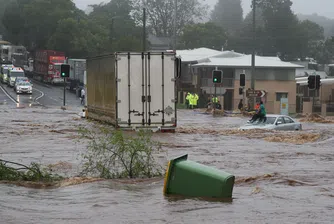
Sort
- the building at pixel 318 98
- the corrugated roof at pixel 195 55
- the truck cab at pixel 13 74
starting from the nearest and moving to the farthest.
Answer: the building at pixel 318 98
the truck cab at pixel 13 74
the corrugated roof at pixel 195 55

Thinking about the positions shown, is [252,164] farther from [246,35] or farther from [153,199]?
[246,35]

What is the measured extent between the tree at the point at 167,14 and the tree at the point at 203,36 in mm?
5395

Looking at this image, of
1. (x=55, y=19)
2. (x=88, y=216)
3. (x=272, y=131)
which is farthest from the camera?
(x=55, y=19)

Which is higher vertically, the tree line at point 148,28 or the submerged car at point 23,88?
the tree line at point 148,28

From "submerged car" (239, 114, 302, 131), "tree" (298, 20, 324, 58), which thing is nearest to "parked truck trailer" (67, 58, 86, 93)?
"submerged car" (239, 114, 302, 131)

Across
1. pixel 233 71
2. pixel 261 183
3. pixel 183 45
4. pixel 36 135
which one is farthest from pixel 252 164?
pixel 183 45

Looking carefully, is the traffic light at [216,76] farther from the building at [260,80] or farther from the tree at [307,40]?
the tree at [307,40]

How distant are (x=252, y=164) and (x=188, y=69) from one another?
6932 cm

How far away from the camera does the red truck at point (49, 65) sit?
8438 cm

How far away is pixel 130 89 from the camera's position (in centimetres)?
2716

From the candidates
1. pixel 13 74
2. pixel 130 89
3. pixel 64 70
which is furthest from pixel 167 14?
pixel 130 89

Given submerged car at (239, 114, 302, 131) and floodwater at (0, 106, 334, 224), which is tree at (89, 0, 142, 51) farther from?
floodwater at (0, 106, 334, 224)

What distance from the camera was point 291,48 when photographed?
417ft

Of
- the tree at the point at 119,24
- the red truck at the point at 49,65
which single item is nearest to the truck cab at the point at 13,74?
the red truck at the point at 49,65
